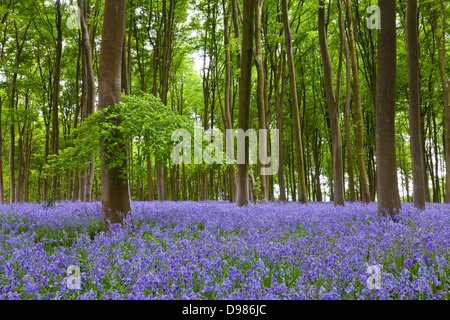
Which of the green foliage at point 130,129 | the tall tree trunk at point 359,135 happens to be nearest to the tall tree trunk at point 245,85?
the green foliage at point 130,129

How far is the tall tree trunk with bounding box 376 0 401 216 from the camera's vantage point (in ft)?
19.7

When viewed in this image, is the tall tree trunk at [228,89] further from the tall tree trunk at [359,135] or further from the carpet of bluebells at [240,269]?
the carpet of bluebells at [240,269]

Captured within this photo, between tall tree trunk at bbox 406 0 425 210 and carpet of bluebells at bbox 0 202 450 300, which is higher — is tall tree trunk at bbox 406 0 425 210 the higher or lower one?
the higher one

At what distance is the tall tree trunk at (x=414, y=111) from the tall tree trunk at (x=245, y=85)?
475cm

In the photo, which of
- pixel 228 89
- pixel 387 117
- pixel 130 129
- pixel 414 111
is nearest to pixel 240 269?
pixel 130 129

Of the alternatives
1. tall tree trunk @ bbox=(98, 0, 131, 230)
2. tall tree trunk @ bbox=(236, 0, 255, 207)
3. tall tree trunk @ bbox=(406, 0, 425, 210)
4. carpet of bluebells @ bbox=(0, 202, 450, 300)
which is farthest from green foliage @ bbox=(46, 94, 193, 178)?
tall tree trunk @ bbox=(406, 0, 425, 210)

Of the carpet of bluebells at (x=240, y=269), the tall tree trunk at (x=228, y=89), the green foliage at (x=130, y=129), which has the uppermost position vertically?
the tall tree trunk at (x=228, y=89)

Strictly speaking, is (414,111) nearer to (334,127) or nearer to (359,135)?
(334,127)

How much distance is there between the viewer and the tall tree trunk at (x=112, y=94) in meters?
5.39

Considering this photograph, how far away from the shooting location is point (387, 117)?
6094 millimetres

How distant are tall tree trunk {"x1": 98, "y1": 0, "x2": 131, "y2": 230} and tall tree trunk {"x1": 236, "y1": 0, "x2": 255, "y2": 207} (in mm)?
4225

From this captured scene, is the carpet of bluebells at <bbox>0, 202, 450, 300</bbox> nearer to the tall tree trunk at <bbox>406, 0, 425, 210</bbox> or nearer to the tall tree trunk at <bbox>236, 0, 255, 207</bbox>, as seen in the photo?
the tall tree trunk at <bbox>406, 0, 425, 210</bbox>

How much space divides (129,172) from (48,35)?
17747mm
